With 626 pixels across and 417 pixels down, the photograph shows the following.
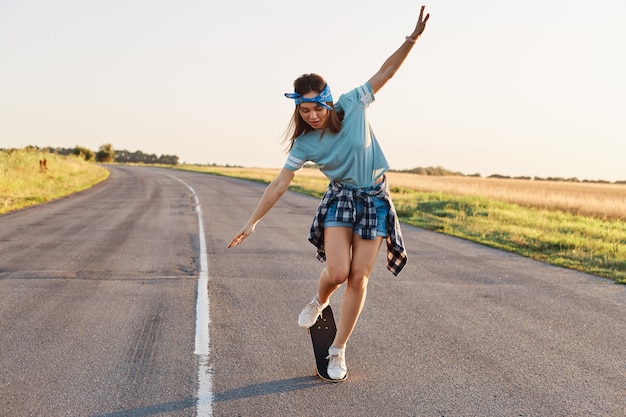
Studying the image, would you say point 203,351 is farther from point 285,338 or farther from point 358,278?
point 358,278

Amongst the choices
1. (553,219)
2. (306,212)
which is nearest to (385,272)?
(306,212)

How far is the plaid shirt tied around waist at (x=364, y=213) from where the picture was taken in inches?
162

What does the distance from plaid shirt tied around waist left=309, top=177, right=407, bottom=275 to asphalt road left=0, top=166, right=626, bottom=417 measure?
34.9 inches

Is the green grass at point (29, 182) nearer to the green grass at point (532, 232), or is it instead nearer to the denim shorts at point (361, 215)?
the green grass at point (532, 232)

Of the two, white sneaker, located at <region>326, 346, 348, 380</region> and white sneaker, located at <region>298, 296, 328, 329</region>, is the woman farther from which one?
white sneaker, located at <region>298, 296, 328, 329</region>

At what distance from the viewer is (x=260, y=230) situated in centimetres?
1365

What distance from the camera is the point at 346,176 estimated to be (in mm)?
4176

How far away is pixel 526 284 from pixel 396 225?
4412mm

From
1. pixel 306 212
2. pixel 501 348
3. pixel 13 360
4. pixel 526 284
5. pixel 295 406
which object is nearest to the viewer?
pixel 295 406

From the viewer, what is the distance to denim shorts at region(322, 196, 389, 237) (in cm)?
415

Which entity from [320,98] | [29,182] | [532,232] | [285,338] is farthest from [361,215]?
[29,182]

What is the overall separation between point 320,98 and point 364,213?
788mm

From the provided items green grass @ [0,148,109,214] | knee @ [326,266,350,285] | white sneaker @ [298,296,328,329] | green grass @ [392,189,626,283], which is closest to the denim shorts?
knee @ [326,266,350,285]

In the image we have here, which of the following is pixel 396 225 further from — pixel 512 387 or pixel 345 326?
pixel 512 387
